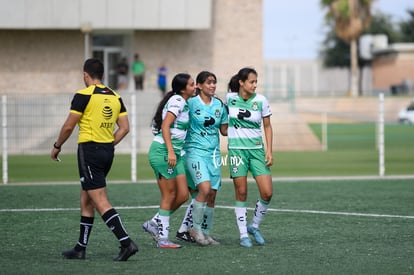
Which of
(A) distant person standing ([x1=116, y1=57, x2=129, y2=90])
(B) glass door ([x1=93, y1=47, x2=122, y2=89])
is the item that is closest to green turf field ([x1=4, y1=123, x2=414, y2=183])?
(A) distant person standing ([x1=116, y1=57, x2=129, y2=90])

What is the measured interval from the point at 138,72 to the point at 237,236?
3058 centimetres

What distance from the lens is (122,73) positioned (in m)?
43.6

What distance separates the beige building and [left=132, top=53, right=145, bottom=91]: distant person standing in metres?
1.04

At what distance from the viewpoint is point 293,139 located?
112 feet

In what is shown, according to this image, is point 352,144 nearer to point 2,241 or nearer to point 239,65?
point 239,65

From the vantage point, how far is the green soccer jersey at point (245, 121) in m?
11.6

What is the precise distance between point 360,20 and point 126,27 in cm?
3638

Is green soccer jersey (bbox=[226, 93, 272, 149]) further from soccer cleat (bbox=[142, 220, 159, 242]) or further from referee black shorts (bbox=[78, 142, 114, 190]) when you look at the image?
referee black shorts (bbox=[78, 142, 114, 190])

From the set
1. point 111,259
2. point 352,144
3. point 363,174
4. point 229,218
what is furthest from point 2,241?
point 352,144

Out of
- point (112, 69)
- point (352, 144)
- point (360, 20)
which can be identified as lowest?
point (352, 144)

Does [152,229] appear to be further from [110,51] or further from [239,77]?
[110,51]

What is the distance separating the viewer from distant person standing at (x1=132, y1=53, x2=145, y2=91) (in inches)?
1668

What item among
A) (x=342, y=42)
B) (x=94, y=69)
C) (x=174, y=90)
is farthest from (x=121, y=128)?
(x=342, y=42)

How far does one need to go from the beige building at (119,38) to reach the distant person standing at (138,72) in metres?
1.04
